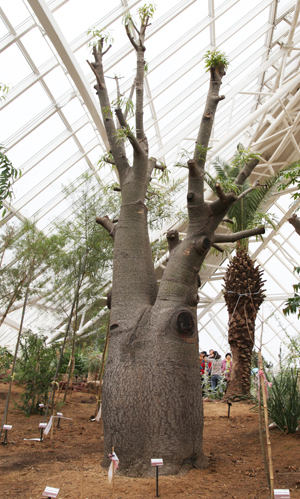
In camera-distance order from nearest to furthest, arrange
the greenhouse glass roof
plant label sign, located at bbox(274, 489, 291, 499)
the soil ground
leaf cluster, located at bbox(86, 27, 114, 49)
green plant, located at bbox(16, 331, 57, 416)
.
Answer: plant label sign, located at bbox(274, 489, 291, 499) → the soil ground → leaf cluster, located at bbox(86, 27, 114, 49) → green plant, located at bbox(16, 331, 57, 416) → the greenhouse glass roof

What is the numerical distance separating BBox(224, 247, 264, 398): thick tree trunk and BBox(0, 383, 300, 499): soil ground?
2.54 metres

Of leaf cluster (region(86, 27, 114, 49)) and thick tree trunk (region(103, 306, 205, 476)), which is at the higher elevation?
leaf cluster (region(86, 27, 114, 49))

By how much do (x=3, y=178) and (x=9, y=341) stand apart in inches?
371

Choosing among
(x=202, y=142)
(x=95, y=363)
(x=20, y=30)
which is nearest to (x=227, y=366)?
(x=95, y=363)

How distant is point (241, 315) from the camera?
7.79 m

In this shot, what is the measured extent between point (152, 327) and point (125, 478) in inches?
41.4

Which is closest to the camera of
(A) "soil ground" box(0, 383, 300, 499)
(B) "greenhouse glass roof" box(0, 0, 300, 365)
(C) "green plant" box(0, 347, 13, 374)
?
(A) "soil ground" box(0, 383, 300, 499)

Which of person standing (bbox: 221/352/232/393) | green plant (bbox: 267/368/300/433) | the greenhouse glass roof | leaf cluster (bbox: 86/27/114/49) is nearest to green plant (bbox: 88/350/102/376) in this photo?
the greenhouse glass roof

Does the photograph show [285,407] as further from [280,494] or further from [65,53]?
[65,53]

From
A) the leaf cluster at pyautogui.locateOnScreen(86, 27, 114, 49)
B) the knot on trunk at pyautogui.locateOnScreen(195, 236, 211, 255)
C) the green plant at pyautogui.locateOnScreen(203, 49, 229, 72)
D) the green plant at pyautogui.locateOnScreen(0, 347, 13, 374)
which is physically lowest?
the green plant at pyautogui.locateOnScreen(0, 347, 13, 374)

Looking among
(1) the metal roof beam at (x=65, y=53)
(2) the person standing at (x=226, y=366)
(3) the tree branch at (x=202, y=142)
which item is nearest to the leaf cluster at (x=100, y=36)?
(3) the tree branch at (x=202, y=142)

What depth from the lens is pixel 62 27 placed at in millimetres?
6277

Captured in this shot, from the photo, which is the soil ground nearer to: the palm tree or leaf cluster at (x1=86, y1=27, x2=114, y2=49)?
the palm tree

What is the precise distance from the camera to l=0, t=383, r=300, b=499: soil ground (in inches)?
95.6
